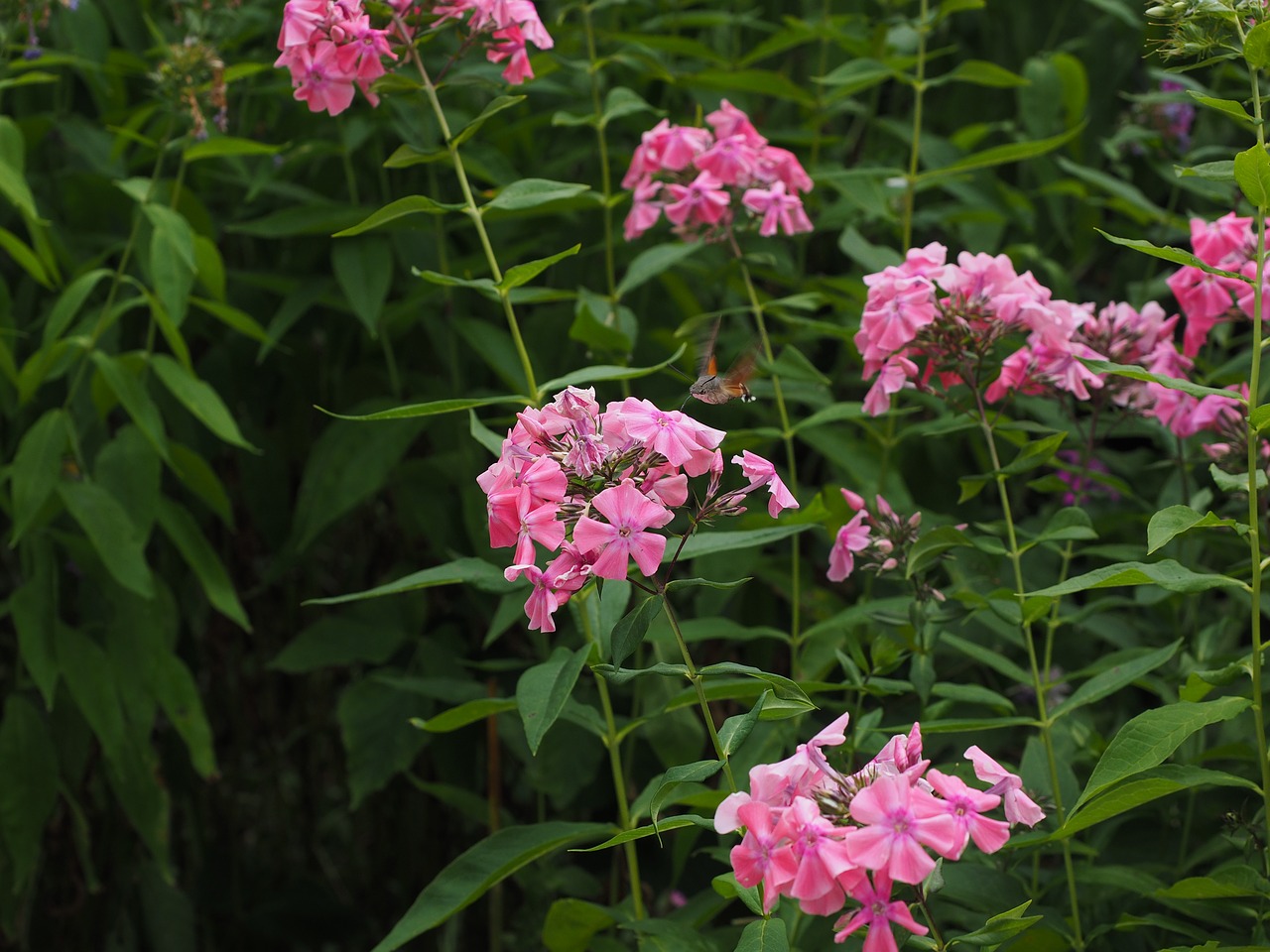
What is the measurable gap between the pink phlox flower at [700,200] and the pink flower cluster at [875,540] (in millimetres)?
507

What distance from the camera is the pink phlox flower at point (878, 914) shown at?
36.2 inches

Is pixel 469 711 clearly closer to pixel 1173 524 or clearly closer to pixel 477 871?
pixel 477 871

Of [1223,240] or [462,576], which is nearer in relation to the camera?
[462,576]

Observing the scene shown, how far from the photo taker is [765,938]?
1.00 m

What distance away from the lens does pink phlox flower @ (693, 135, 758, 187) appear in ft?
5.71

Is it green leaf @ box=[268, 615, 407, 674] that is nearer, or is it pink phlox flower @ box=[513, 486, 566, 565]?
pink phlox flower @ box=[513, 486, 566, 565]

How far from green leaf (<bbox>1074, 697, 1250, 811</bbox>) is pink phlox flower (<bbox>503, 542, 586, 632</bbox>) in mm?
478

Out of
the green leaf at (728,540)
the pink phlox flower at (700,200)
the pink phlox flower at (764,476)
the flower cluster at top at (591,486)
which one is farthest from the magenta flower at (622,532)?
the pink phlox flower at (700,200)

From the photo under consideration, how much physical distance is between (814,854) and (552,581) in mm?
303

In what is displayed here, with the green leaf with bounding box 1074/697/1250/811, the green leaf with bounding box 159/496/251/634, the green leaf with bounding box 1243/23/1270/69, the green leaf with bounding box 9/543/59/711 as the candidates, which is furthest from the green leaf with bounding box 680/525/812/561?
the green leaf with bounding box 9/543/59/711

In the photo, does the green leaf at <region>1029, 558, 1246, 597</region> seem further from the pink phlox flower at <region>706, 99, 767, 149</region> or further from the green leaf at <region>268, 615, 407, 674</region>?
the green leaf at <region>268, 615, 407, 674</region>

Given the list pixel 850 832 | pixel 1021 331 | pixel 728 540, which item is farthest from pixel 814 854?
pixel 1021 331

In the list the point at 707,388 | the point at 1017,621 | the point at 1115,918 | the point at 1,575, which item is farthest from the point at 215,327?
the point at 1115,918

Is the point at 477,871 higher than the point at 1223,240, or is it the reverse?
the point at 1223,240
